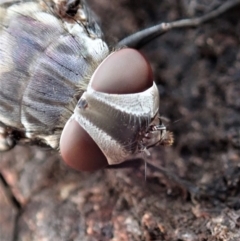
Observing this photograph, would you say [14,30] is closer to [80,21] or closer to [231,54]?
[80,21]

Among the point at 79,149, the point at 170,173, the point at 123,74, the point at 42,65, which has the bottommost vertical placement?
the point at 170,173

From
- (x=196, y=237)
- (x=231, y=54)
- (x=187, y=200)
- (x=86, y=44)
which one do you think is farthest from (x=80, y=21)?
(x=196, y=237)

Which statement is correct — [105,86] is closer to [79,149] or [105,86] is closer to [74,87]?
[74,87]

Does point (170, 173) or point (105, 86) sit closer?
point (105, 86)

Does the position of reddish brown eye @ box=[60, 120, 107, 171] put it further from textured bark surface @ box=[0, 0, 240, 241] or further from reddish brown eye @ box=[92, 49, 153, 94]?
textured bark surface @ box=[0, 0, 240, 241]

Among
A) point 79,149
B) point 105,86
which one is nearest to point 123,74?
point 105,86

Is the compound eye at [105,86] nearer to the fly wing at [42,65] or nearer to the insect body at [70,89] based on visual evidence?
the insect body at [70,89]

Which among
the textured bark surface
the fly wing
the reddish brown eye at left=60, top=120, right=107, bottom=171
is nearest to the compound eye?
the reddish brown eye at left=60, top=120, right=107, bottom=171
